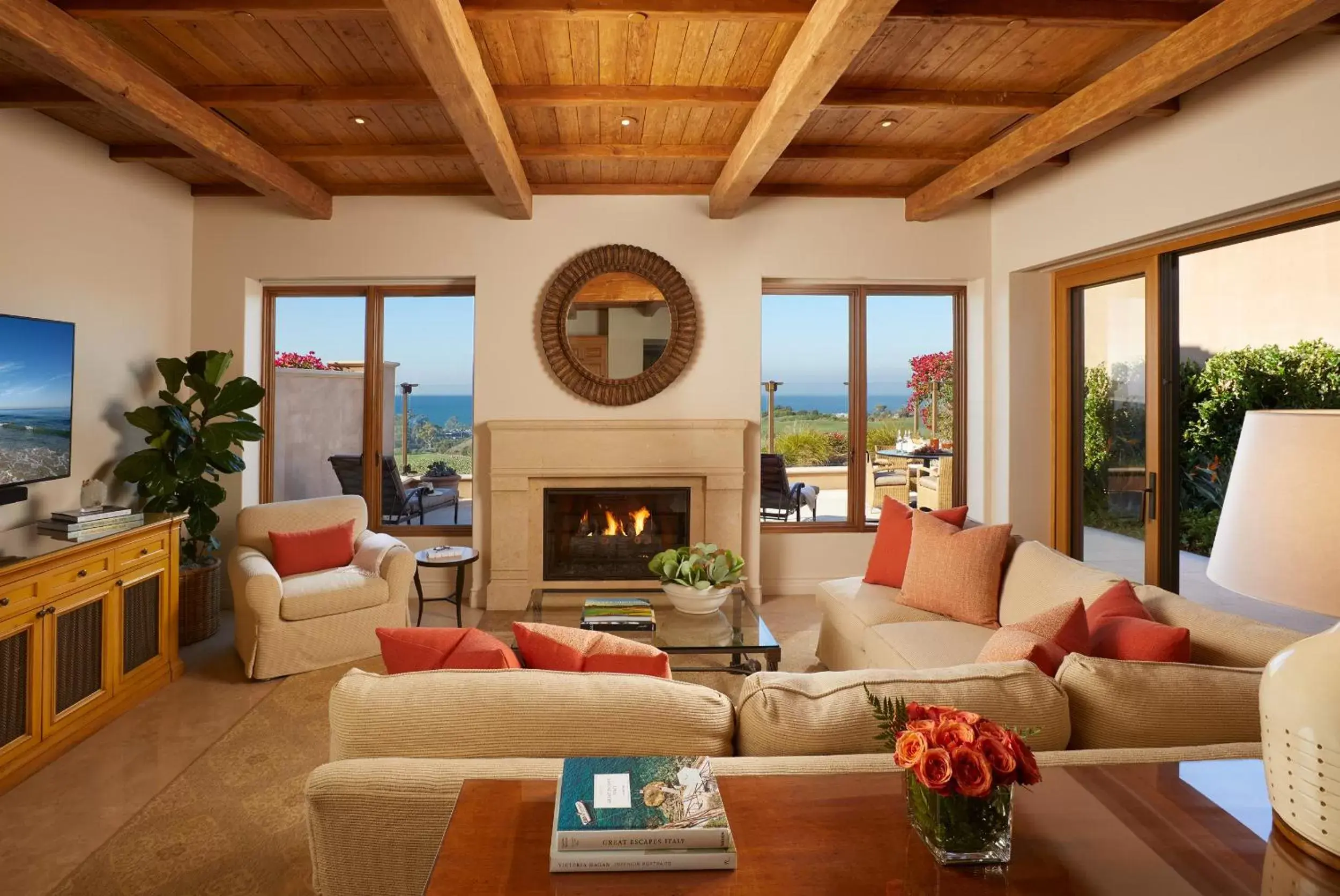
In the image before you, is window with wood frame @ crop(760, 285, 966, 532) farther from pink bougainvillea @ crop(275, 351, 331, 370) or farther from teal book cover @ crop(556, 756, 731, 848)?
teal book cover @ crop(556, 756, 731, 848)

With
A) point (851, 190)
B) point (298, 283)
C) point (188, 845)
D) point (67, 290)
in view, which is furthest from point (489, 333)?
point (188, 845)

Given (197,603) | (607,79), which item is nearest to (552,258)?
(607,79)

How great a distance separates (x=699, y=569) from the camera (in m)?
3.31

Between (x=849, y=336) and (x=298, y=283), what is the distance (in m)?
3.78

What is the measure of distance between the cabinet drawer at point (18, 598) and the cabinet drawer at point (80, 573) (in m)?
0.08

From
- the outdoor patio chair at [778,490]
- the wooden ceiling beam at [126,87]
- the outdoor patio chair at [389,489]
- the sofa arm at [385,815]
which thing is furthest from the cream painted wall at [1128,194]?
the wooden ceiling beam at [126,87]

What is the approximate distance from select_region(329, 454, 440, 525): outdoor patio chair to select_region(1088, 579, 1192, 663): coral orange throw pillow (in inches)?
165

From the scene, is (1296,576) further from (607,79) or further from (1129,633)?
(607,79)

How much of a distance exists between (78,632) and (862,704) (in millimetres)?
3080

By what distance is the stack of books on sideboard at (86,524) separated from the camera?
9.84ft

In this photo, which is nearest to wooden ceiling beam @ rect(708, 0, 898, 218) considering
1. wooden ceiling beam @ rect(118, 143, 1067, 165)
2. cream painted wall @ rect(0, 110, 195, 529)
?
wooden ceiling beam @ rect(118, 143, 1067, 165)

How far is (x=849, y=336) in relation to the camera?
209 inches

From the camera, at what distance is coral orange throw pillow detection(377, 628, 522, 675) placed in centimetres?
161

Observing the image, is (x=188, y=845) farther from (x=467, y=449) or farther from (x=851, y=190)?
(x=851, y=190)
